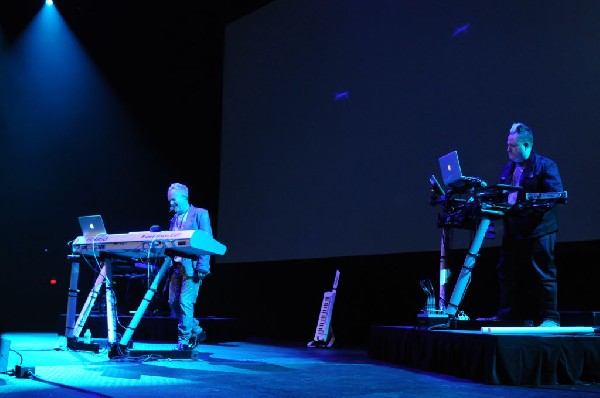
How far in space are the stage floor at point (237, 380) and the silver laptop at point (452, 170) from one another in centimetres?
124

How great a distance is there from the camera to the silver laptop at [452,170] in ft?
13.4

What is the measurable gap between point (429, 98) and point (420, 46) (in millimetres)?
570

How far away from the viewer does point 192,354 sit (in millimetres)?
4688

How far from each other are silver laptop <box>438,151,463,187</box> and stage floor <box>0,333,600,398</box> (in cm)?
124

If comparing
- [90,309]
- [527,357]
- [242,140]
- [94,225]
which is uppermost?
[242,140]

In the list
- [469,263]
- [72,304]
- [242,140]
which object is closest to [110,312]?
[72,304]

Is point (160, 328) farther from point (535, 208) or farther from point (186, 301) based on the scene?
point (535, 208)

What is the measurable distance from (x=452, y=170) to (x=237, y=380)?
1928mm

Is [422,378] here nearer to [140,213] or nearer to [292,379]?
[292,379]

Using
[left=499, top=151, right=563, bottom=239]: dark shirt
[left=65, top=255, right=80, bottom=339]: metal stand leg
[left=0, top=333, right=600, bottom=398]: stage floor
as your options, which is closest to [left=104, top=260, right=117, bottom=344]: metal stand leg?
[left=0, top=333, right=600, bottom=398]: stage floor

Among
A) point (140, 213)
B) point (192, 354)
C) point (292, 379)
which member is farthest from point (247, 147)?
point (292, 379)

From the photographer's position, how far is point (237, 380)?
3.49 metres

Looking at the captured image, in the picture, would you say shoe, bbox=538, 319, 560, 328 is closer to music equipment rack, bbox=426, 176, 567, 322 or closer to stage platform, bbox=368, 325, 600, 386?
stage platform, bbox=368, 325, 600, 386

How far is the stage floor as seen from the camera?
302 centimetres
